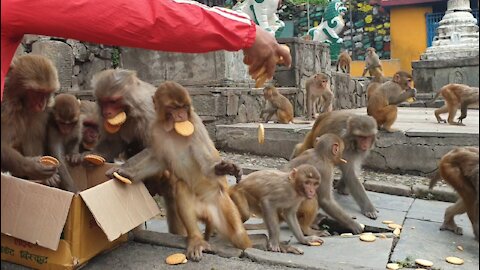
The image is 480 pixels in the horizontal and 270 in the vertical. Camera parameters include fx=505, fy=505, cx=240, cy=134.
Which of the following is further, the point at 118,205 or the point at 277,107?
the point at 277,107

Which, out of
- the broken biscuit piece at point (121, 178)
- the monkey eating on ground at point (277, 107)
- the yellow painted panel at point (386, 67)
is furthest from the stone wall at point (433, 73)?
the broken biscuit piece at point (121, 178)

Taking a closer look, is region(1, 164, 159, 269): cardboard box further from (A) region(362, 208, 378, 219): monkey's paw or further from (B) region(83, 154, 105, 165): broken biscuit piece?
(A) region(362, 208, 378, 219): monkey's paw

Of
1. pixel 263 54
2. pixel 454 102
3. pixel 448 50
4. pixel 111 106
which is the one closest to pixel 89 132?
pixel 111 106

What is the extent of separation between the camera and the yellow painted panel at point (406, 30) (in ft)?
63.3

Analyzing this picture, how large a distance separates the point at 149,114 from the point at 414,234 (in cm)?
240

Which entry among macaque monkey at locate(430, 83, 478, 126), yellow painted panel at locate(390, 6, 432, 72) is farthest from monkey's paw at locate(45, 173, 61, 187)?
yellow painted panel at locate(390, 6, 432, 72)

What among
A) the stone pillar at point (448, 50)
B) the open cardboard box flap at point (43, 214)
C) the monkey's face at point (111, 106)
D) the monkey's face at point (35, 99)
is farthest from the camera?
the stone pillar at point (448, 50)

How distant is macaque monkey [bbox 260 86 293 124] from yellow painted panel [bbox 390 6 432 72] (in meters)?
12.0

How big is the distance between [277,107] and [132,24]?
6751 mm

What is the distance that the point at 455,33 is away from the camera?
13.1 meters

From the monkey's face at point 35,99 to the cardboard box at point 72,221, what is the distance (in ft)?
1.77

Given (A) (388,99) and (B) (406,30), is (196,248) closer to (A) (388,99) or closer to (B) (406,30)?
(A) (388,99)

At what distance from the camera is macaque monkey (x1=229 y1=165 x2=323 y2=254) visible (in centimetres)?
375

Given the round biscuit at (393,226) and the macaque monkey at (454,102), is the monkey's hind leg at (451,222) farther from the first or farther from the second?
the macaque monkey at (454,102)
